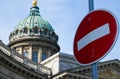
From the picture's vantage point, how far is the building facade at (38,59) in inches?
1633

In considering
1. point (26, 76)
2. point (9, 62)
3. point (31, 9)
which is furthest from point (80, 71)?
point (31, 9)

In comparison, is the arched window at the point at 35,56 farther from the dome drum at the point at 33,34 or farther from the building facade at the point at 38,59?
the dome drum at the point at 33,34

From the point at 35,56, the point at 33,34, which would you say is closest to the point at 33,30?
the point at 33,34

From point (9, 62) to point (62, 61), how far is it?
10199 millimetres

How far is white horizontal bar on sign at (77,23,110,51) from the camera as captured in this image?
6.75 meters

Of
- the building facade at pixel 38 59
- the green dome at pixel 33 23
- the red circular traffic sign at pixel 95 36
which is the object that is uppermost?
the green dome at pixel 33 23

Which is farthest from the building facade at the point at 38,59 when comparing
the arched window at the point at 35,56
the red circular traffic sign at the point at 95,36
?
the red circular traffic sign at the point at 95,36

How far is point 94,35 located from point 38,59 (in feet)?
200

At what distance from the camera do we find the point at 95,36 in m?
6.83

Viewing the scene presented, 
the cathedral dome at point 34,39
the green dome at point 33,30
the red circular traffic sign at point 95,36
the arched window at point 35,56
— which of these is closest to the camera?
the red circular traffic sign at point 95,36

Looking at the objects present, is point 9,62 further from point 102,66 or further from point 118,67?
point 118,67

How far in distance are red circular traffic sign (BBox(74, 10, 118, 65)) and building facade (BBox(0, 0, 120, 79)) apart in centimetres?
3143

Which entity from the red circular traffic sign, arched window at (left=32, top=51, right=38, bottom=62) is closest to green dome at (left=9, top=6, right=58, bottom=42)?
arched window at (left=32, top=51, right=38, bottom=62)

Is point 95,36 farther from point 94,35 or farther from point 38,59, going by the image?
point 38,59
